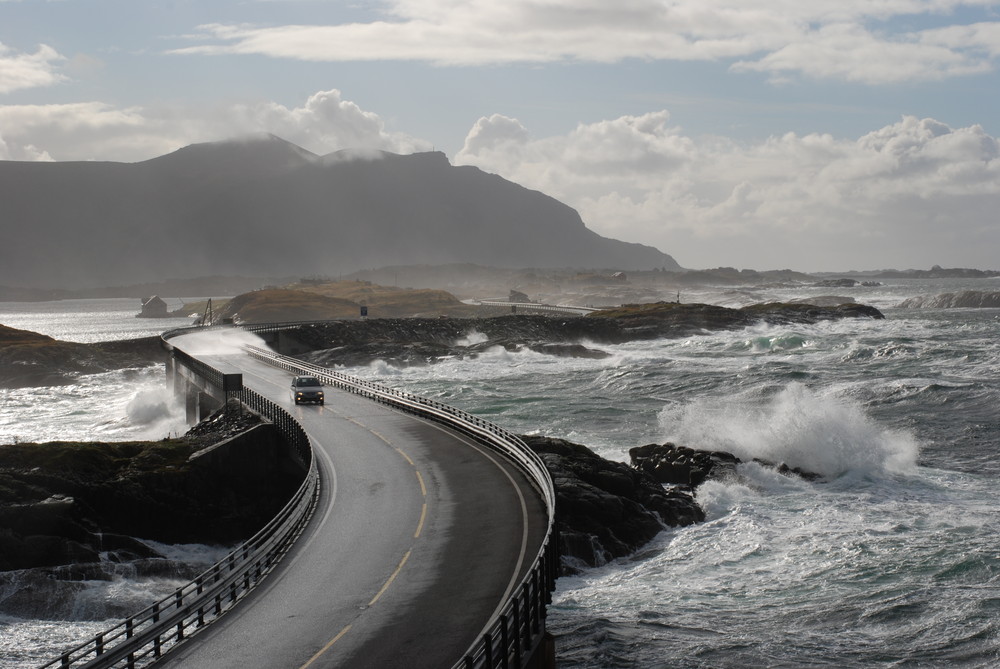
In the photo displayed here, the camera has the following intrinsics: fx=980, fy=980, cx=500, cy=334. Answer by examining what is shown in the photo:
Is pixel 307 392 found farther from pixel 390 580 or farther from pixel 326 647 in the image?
pixel 326 647

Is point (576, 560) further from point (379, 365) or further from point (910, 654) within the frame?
point (379, 365)

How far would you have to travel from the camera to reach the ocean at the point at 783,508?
72.4 feet

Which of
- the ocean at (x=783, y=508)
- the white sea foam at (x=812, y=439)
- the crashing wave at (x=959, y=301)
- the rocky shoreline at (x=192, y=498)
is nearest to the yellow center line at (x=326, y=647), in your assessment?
the ocean at (x=783, y=508)

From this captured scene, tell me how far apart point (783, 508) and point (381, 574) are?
17234 mm

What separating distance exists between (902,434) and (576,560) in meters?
25.6

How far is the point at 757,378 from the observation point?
7250cm

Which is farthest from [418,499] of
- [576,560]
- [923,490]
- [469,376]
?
[469,376]

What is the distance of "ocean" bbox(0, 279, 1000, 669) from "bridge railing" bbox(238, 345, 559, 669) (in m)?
2.84

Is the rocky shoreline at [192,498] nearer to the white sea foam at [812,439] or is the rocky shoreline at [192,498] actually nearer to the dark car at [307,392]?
the white sea foam at [812,439]

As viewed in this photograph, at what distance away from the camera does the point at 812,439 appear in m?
40.5

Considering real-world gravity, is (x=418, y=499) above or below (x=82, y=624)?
above

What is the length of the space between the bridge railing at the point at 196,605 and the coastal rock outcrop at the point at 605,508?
7.30 metres

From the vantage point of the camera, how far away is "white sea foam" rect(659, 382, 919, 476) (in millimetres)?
39562

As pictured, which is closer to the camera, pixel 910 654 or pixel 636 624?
pixel 910 654
